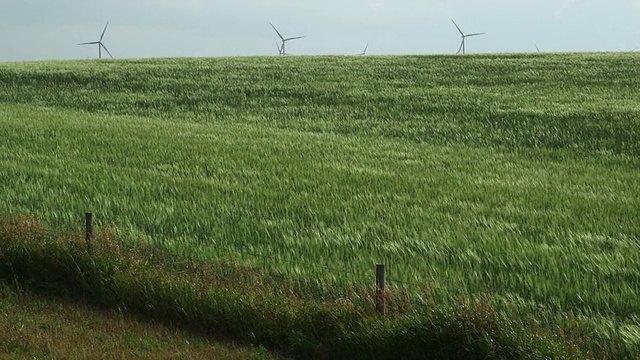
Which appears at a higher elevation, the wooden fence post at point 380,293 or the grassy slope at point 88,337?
the wooden fence post at point 380,293

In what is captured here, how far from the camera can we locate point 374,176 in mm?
16359

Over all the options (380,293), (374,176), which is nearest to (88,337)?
(380,293)

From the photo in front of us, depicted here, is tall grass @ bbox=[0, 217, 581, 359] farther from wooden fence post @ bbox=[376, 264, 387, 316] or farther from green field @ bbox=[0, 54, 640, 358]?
green field @ bbox=[0, 54, 640, 358]

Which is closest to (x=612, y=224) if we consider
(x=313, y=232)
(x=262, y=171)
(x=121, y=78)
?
(x=313, y=232)

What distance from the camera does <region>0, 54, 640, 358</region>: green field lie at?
9.05 metres

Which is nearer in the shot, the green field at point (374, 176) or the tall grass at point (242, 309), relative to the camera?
the tall grass at point (242, 309)

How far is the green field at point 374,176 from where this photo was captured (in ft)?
29.7

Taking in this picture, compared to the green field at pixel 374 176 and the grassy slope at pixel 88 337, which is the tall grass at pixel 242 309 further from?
the green field at pixel 374 176

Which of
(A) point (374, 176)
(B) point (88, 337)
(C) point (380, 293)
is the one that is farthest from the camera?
(A) point (374, 176)

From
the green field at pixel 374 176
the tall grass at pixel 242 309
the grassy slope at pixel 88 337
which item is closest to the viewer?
the tall grass at pixel 242 309

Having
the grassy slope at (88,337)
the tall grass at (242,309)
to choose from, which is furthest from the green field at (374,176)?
the grassy slope at (88,337)

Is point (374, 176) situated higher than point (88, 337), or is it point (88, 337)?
point (374, 176)

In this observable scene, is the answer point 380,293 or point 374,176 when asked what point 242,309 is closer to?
point 380,293

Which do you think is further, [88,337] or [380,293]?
[88,337]
